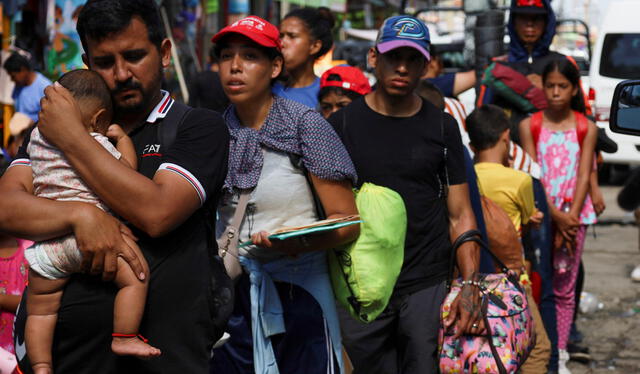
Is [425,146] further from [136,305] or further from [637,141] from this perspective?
[637,141]

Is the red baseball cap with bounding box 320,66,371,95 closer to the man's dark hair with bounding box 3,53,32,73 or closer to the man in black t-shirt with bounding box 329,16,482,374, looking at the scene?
the man in black t-shirt with bounding box 329,16,482,374

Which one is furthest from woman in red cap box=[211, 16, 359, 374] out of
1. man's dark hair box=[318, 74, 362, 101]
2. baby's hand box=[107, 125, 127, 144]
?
man's dark hair box=[318, 74, 362, 101]

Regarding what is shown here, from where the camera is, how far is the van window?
15141mm

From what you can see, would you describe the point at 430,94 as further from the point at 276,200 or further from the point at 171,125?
the point at 171,125

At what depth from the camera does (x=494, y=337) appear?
4145 millimetres

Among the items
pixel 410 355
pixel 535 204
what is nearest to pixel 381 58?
pixel 410 355

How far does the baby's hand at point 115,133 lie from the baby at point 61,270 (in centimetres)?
5

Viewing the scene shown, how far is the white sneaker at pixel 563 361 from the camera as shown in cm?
637

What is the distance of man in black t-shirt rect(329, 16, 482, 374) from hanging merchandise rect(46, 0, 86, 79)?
29.9ft

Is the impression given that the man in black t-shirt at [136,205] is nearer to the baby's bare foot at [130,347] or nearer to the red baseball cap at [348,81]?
the baby's bare foot at [130,347]

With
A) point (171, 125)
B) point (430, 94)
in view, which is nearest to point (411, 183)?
point (430, 94)

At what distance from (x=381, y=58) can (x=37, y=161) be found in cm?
211

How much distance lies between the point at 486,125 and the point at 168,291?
10.5ft

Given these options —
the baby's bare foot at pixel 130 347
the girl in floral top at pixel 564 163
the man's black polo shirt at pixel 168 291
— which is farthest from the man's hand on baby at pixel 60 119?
the girl in floral top at pixel 564 163
